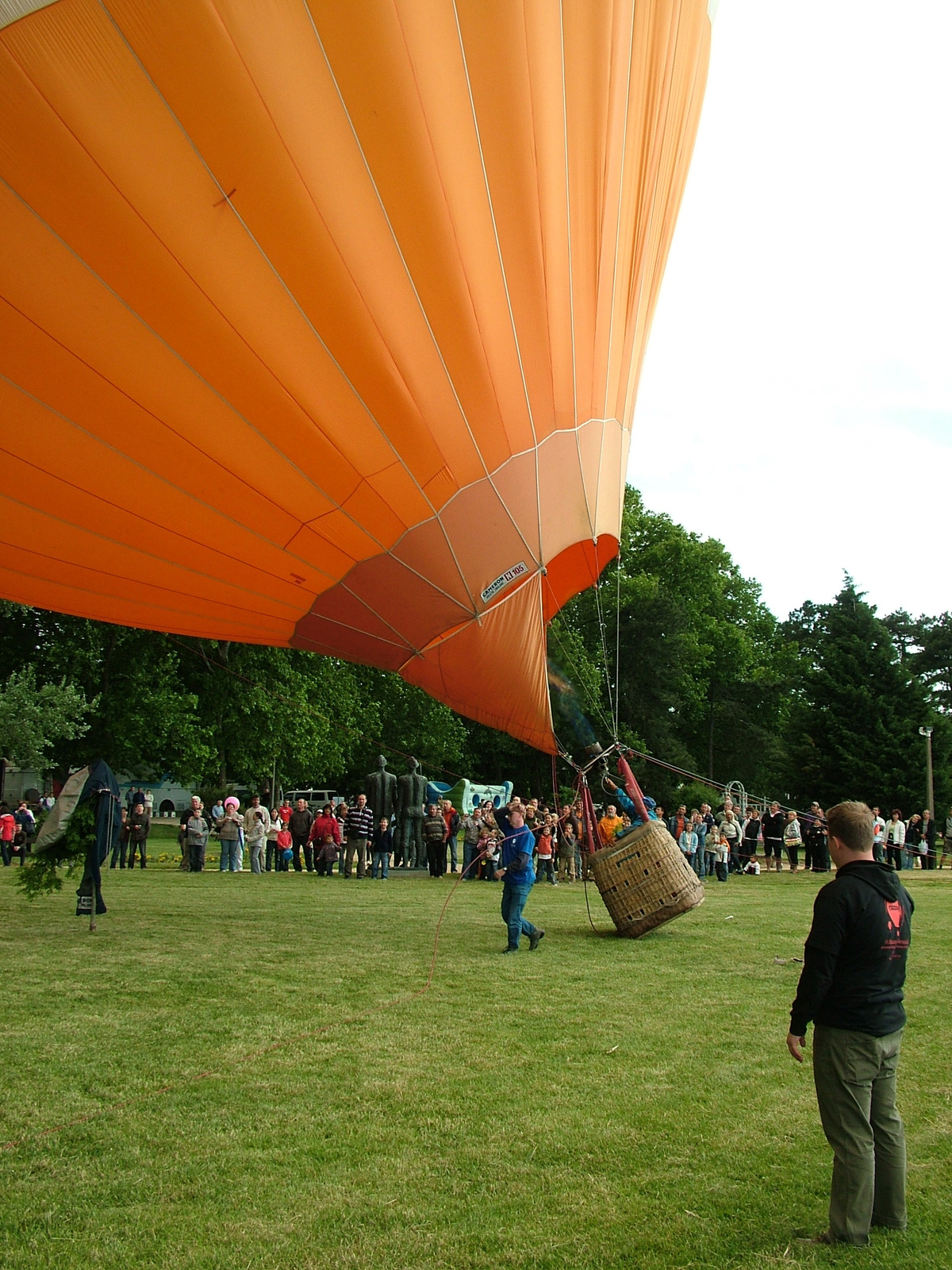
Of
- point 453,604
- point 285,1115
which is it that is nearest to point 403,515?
point 453,604

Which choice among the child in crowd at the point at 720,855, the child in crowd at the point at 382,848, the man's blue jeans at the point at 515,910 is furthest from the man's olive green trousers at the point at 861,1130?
the child in crowd at the point at 720,855

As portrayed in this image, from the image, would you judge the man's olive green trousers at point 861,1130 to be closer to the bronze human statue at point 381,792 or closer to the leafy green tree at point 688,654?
the bronze human statue at point 381,792

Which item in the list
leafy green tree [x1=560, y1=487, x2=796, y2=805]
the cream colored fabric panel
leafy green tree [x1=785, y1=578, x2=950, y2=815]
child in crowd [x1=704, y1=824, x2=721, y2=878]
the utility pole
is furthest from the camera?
leafy green tree [x1=560, y1=487, x2=796, y2=805]

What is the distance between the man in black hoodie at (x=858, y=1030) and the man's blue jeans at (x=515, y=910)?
4901 millimetres

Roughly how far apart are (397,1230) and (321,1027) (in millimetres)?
2349

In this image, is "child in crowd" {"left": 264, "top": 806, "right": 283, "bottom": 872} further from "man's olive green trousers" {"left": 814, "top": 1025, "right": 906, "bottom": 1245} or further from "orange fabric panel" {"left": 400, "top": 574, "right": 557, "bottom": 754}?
"man's olive green trousers" {"left": 814, "top": 1025, "right": 906, "bottom": 1245}

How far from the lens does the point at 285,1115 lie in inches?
153

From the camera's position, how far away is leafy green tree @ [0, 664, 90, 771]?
19984 millimetres

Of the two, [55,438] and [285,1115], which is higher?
[55,438]

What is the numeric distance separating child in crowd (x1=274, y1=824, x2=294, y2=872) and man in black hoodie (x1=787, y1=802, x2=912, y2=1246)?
611 inches

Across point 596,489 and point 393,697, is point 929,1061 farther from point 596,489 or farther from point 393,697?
point 393,697

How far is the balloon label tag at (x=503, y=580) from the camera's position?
7102 mm

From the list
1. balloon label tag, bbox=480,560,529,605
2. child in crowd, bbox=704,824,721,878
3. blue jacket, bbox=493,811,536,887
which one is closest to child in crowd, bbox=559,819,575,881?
child in crowd, bbox=704,824,721,878

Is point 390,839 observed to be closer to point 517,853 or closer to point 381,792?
point 381,792
